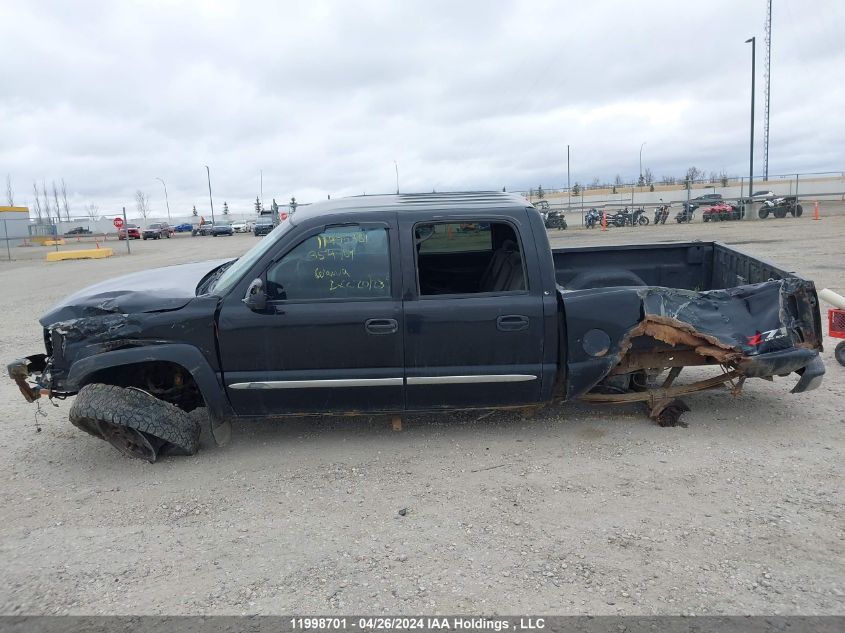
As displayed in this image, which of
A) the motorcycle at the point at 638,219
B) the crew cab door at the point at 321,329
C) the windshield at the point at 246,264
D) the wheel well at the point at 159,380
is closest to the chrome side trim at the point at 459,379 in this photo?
the crew cab door at the point at 321,329

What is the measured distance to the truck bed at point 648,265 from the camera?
5629mm

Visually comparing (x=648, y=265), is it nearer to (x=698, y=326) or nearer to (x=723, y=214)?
(x=698, y=326)

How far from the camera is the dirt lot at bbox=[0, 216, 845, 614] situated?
2896 millimetres

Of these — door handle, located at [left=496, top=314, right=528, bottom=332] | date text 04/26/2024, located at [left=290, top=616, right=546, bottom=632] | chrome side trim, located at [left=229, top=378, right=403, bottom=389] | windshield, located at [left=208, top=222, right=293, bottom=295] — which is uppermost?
windshield, located at [left=208, top=222, right=293, bottom=295]

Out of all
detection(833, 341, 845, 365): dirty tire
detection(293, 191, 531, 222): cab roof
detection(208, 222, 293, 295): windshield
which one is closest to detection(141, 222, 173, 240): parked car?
detection(293, 191, 531, 222): cab roof

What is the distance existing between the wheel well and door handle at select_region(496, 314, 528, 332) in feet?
7.11

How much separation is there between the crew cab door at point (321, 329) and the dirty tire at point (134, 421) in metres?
0.45

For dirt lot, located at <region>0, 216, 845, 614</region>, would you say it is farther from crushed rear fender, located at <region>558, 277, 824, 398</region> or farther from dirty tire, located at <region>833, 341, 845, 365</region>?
dirty tire, located at <region>833, 341, 845, 365</region>

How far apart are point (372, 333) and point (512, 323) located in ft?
3.12

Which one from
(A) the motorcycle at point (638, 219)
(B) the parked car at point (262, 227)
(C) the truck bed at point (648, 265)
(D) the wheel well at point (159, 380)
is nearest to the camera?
(D) the wheel well at point (159, 380)

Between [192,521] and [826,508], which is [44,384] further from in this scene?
[826,508]

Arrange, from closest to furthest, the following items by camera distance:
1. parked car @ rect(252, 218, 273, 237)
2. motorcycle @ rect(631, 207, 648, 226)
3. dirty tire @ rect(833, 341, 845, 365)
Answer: dirty tire @ rect(833, 341, 845, 365), motorcycle @ rect(631, 207, 648, 226), parked car @ rect(252, 218, 273, 237)

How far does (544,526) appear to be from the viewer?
134 inches

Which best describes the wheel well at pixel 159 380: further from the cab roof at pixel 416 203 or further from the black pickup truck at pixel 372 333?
the cab roof at pixel 416 203
